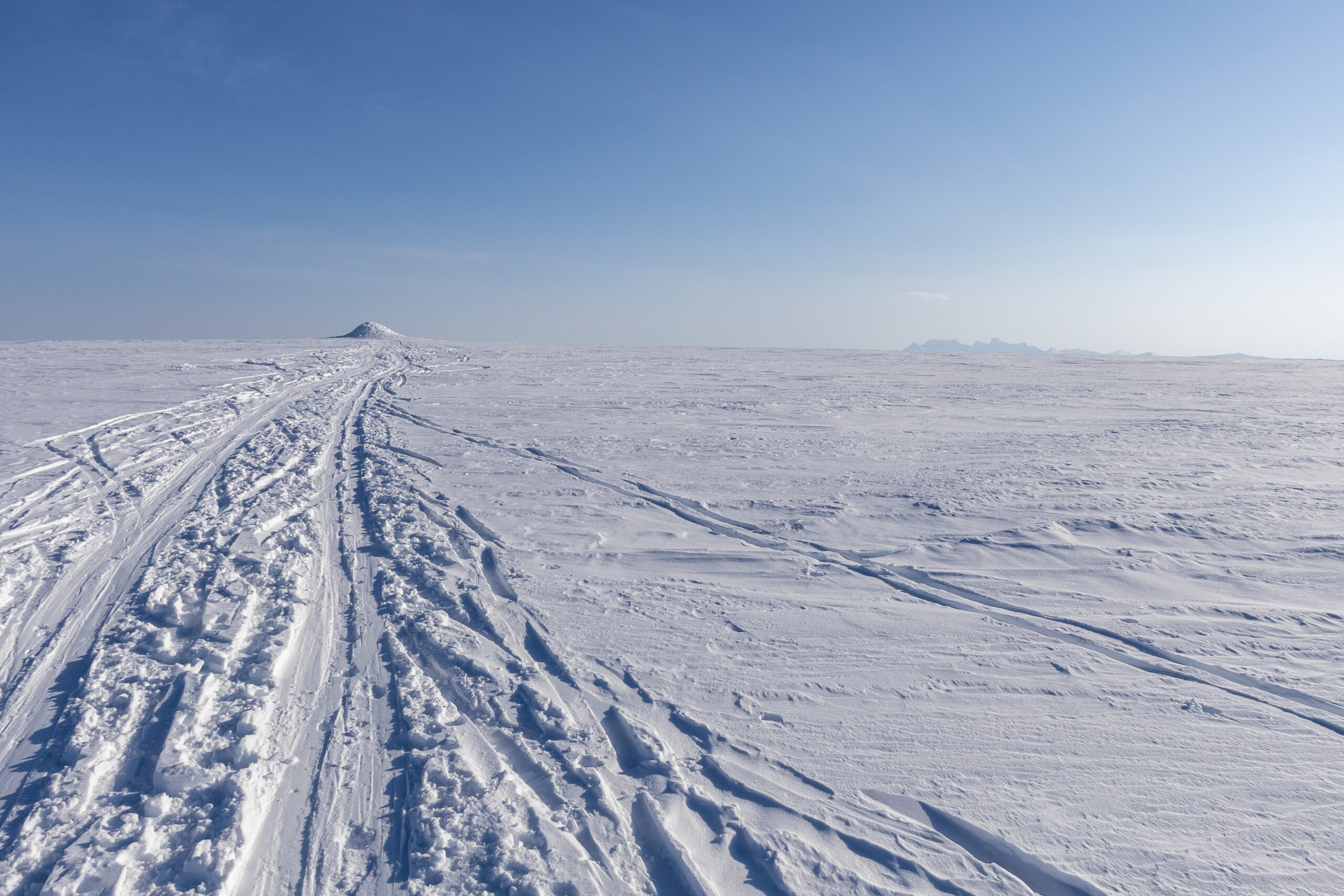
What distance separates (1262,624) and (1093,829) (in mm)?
2716

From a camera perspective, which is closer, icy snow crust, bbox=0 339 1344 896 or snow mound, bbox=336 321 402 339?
icy snow crust, bbox=0 339 1344 896

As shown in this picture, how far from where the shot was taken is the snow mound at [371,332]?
3073 cm

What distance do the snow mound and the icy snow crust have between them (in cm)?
2378

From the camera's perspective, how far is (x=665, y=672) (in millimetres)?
3674

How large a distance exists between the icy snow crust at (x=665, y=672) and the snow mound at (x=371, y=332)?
2378cm

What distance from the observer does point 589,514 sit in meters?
6.32

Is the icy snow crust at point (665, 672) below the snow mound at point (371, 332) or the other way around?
below

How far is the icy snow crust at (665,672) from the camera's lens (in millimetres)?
2477

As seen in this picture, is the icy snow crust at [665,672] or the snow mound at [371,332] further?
the snow mound at [371,332]

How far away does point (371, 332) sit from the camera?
31.4 metres

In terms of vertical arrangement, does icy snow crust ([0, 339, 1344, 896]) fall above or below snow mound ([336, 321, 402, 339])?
below

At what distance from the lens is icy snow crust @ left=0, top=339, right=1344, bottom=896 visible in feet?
8.13

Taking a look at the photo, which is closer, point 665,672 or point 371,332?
point 665,672

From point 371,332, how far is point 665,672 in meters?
31.9
